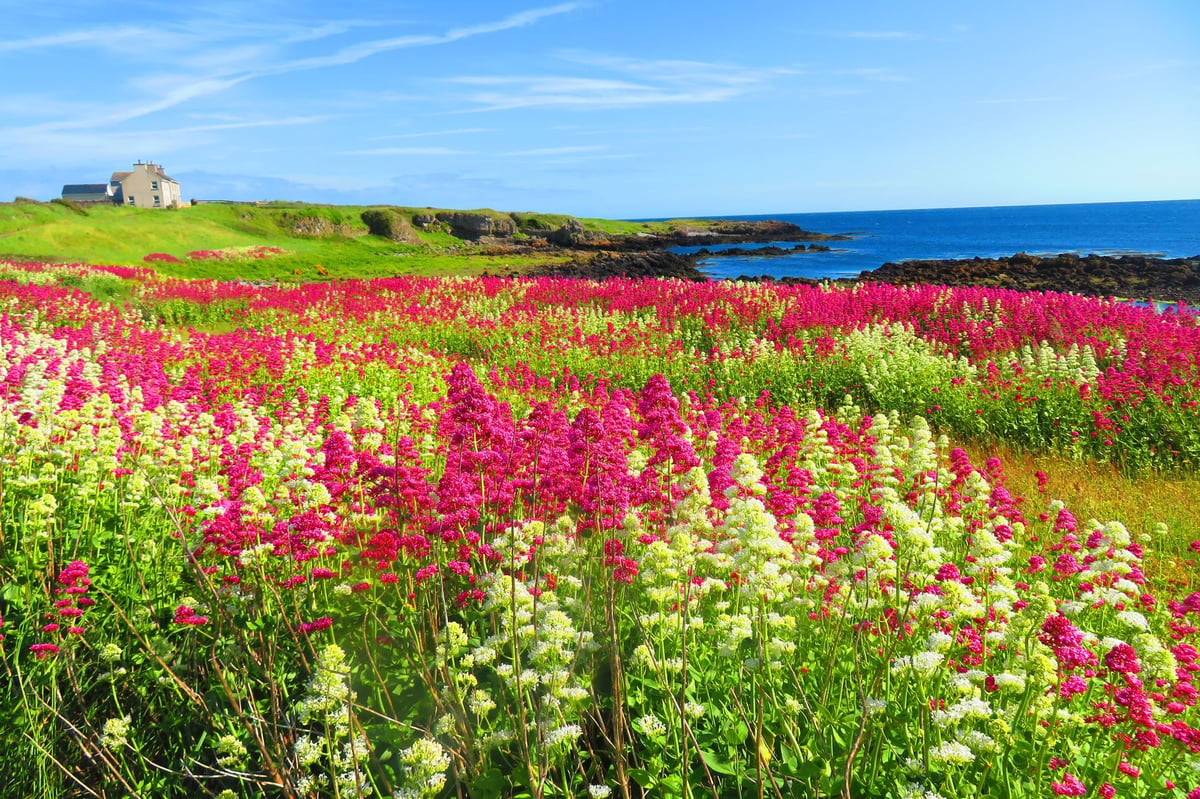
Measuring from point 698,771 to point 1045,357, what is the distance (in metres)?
10.6

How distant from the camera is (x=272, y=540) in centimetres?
412

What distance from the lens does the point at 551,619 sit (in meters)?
3.14

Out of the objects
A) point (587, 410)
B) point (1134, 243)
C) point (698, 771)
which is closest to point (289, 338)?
point (587, 410)

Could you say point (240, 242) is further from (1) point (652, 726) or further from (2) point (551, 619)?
(1) point (652, 726)

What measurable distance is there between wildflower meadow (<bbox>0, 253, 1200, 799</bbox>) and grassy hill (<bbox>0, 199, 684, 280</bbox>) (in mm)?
36719

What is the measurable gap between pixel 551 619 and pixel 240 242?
6248 cm

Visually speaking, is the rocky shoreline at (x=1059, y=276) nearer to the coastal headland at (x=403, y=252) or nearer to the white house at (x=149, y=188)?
the coastal headland at (x=403, y=252)

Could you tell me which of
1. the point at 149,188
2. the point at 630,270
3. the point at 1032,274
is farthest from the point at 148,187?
the point at 1032,274

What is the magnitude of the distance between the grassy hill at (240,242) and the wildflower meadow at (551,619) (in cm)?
3672

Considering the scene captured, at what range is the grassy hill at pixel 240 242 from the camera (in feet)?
137

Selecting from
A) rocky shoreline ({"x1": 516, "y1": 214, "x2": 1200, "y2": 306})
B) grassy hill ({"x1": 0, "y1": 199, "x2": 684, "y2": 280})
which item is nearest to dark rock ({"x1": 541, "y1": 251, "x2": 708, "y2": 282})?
rocky shoreline ({"x1": 516, "y1": 214, "x2": 1200, "y2": 306})

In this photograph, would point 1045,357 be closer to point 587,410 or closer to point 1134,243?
point 587,410

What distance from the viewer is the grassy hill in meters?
41.7

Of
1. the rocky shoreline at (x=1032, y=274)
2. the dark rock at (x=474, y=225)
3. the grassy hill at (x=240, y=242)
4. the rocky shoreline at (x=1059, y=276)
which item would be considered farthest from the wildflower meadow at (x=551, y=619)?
the dark rock at (x=474, y=225)
